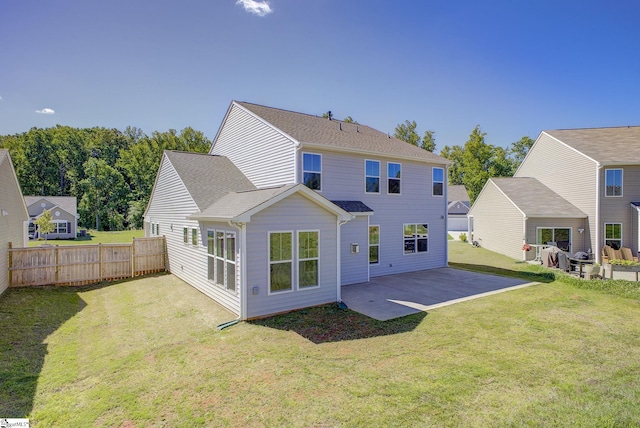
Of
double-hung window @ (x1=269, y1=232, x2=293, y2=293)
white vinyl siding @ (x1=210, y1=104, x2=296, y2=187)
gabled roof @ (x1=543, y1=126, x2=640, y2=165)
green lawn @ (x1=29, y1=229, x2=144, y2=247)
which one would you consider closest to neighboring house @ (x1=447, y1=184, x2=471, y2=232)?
gabled roof @ (x1=543, y1=126, x2=640, y2=165)

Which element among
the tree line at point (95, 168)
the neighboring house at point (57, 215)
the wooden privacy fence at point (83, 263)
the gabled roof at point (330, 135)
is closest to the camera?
the wooden privacy fence at point (83, 263)

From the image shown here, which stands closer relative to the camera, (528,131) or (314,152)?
(314,152)

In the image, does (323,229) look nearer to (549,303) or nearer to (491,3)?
(549,303)

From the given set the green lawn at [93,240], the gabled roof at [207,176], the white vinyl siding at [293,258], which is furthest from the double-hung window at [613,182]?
the green lawn at [93,240]

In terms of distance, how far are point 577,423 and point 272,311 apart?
260 inches

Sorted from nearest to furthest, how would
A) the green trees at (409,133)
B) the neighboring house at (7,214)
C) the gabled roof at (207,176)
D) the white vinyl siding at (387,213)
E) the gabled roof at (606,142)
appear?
the neighboring house at (7,214) → the gabled roof at (207,176) → the white vinyl siding at (387,213) → the gabled roof at (606,142) → the green trees at (409,133)

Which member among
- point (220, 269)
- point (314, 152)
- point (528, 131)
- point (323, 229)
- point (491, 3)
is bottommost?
point (220, 269)

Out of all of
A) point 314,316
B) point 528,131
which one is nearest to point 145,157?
point 314,316

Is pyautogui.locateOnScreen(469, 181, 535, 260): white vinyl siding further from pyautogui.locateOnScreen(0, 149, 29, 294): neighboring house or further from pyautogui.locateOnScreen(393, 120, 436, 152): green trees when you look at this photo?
pyautogui.locateOnScreen(0, 149, 29, 294): neighboring house

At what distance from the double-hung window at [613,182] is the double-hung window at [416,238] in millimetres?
11909

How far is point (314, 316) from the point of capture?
8.75 m

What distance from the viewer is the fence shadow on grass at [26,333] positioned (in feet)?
16.6

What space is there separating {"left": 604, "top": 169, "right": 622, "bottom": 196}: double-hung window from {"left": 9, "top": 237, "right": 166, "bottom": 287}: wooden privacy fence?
80.8 ft

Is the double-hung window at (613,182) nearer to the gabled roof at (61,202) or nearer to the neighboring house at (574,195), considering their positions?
the neighboring house at (574,195)
